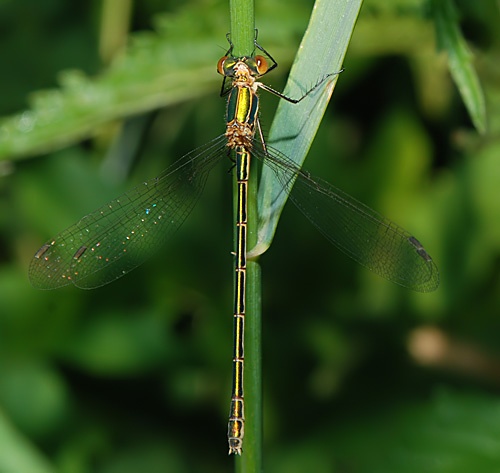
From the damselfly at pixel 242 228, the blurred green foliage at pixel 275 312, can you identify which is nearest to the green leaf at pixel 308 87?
the damselfly at pixel 242 228

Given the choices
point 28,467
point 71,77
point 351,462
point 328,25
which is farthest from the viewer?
point 351,462

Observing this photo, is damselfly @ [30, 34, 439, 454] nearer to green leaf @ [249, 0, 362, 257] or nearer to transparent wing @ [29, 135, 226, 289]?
transparent wing @ [29, 135, 226, 289]

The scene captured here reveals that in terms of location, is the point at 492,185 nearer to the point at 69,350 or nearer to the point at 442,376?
the point at 442,376

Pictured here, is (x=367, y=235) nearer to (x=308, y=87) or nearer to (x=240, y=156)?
(x=240, y=156)

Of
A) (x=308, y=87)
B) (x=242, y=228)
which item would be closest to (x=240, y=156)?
(x=242, y=228)

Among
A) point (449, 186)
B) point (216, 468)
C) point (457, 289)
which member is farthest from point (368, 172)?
point (216, 468)

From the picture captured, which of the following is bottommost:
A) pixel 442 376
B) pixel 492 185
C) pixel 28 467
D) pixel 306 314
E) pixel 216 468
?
pixel 28 467

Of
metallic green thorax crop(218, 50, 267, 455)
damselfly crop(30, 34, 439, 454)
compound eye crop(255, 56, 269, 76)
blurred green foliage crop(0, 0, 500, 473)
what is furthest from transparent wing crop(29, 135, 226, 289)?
blurred green foliage crop(0, 0, 500, 473)

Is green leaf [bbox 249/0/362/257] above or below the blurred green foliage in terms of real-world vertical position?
below

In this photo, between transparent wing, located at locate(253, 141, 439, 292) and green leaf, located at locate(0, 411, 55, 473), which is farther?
green leaf, located at locate(0, 411, 55, 473)
